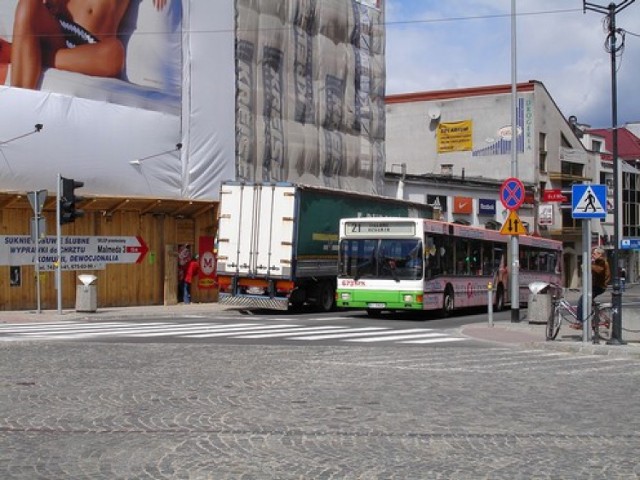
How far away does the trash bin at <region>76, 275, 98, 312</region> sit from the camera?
25672 millimetres

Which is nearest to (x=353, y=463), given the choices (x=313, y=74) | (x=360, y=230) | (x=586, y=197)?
(x=586, y=197)

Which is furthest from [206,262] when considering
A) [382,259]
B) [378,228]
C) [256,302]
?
[382,259]

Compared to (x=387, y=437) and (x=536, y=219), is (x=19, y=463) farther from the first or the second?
(x=536, y=219)

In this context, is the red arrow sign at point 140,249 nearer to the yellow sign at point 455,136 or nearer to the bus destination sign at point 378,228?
the bus destination sign at point 378,228

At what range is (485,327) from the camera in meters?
21.6

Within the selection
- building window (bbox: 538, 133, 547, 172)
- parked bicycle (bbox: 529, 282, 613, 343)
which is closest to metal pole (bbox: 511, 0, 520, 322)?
parked bicycle (bbox: 529, 282, 613, 343)

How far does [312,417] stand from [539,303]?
14.1 meters

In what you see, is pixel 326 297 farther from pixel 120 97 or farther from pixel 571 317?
pixel 571 317

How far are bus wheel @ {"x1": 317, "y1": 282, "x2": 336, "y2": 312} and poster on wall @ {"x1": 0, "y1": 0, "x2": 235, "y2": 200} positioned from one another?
6691 millimetres

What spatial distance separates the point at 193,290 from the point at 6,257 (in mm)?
7361

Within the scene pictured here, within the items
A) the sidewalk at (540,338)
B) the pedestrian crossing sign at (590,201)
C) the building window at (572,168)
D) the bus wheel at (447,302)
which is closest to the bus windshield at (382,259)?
the bus wheel at (447,302)

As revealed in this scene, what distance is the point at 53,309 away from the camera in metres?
27.9

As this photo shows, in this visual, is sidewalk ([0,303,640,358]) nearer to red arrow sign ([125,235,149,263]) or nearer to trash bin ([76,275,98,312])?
trash bin ([76,275,98,312])

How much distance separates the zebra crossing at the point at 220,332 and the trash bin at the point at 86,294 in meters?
2.82
